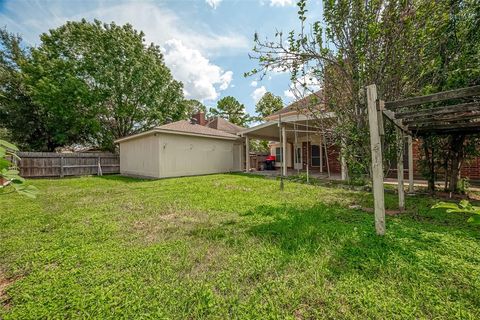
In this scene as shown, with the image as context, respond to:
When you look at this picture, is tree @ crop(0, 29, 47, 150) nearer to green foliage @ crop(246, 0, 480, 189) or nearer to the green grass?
the green grass

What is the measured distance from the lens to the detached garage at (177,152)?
1185cm

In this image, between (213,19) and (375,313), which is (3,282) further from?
(213,19)

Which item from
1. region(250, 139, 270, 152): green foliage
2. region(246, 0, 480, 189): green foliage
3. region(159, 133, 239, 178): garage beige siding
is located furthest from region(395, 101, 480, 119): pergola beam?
region(250, 139, 270, 152): green foliage

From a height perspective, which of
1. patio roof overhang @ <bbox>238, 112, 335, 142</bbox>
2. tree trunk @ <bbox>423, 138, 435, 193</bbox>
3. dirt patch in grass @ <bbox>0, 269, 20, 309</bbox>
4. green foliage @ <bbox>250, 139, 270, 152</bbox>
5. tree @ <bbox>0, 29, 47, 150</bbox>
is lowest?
dirt patch in grass @ <bbox>0, 269, 20, 309</bbox>

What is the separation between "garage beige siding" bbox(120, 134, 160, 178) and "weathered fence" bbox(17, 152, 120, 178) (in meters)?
1.62

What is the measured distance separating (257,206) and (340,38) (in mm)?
4044

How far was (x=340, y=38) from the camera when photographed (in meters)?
4.34

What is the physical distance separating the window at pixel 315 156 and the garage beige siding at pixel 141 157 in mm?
9701

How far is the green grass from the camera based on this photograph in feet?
6.33

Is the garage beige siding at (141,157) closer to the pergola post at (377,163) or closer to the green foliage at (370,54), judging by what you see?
the green foliage at (370,54)

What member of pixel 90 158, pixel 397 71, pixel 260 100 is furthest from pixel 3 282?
pixel 260 100

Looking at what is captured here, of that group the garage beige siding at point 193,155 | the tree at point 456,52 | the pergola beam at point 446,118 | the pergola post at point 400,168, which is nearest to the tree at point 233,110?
the garage beige siding at point 193,155

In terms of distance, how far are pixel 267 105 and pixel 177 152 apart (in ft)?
75.8

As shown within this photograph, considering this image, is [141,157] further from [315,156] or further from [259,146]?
[259,146]
